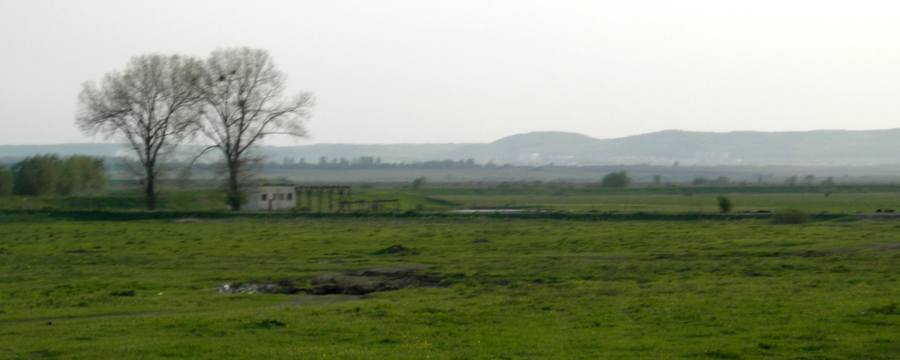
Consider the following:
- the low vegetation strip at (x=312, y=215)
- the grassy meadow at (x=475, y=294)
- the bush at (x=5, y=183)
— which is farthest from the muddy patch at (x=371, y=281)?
the bush at (x=5, y=183)

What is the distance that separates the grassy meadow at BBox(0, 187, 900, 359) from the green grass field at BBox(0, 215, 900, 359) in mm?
78

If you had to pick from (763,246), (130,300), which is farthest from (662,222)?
(130,300)

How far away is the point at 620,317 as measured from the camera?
2412 centimetres

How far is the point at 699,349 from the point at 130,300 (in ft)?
50.0

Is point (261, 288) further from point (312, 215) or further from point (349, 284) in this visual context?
point (312, 215)

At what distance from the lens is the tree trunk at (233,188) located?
84.6m

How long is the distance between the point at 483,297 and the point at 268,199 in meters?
59.4

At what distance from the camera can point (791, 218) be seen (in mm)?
61125

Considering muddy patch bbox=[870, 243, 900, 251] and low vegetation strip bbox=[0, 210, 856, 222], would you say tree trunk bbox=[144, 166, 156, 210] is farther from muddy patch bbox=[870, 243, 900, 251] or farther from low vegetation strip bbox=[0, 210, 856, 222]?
muddy patch bbox=[870, 243, 900, 251]

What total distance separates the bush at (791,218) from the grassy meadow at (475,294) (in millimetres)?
901

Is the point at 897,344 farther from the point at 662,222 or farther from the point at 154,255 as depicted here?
the point at 662,222

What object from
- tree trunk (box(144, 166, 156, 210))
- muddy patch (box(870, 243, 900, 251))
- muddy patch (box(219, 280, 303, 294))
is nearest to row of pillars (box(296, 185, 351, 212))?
tree trunk (box(144, 166, 156, 210))

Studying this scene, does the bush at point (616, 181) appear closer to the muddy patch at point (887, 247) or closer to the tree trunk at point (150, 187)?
the tree trunk at point (150, 187)

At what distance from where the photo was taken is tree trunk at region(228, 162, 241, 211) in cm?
8456
